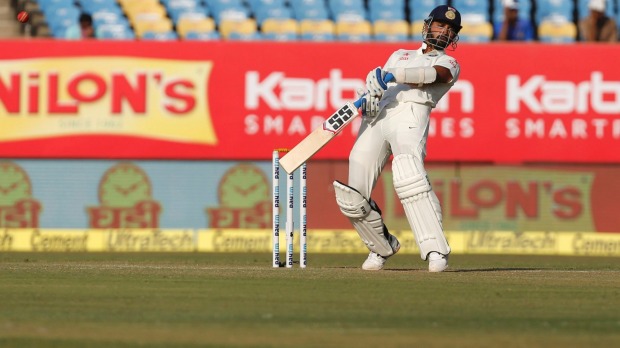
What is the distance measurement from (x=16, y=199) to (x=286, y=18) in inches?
175

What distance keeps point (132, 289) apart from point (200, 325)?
185cm

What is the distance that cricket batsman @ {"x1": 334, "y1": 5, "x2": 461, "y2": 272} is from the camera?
36.0 feet

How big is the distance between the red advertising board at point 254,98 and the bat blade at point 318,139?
5969mm

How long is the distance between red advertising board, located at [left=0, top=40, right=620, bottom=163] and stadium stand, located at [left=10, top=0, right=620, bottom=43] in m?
1.04

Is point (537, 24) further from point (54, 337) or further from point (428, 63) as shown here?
point (54, 337)

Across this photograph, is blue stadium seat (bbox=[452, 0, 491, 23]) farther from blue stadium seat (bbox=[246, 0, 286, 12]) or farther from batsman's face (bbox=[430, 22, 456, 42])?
Answer: batsman's face (bbox=[430, 22, 456, 42])

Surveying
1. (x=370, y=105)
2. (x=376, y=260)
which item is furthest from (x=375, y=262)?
(x=370, y=105)

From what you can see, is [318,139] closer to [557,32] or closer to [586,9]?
[557,32]

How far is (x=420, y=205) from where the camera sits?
10992 millimetres

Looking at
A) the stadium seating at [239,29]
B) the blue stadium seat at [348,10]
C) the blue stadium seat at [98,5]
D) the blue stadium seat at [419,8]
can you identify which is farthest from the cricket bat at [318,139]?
the blue stadium seat at [98,5]

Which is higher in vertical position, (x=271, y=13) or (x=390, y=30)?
(x=271, y=13)

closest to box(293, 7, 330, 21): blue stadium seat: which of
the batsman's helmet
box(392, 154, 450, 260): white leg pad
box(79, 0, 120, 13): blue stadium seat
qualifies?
box(79, 0, 120, 13): blue stadium seat

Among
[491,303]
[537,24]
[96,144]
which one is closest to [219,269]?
[491,303]

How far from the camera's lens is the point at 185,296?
9.15 meters
